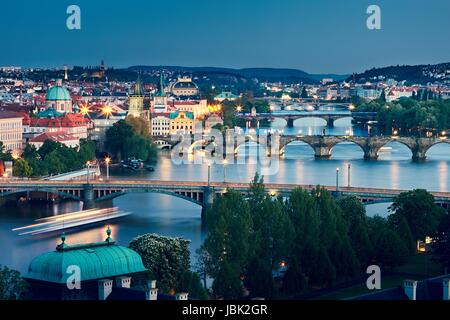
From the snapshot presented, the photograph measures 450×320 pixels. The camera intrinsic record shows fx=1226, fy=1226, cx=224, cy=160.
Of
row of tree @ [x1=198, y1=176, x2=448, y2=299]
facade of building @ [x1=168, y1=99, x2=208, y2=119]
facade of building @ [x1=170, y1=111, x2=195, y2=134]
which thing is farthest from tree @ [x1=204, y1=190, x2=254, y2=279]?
facade of building @ [x1=168, y1=99, x2=208, y2=119]

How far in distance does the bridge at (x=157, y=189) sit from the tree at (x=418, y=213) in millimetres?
2613

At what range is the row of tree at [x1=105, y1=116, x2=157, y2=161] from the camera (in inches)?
1283

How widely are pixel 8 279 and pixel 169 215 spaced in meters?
8.33

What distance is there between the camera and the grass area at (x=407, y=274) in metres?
13.2

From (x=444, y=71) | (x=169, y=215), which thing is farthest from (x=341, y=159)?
(x=444, y=71)

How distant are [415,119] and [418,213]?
28.0 m

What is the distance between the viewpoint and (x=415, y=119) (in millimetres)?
43781

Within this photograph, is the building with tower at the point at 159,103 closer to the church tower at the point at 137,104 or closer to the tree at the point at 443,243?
the church tower at the point at 137,104

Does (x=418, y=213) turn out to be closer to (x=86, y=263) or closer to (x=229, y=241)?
(x=229, y=241)

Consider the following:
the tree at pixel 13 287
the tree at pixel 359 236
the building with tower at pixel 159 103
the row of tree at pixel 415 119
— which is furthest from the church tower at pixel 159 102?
the tree at pixel 13 287

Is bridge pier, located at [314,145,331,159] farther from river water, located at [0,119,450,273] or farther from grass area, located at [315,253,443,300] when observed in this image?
grass area, located at [315,253,443,300]

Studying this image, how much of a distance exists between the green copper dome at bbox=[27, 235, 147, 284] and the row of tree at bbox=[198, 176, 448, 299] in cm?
150

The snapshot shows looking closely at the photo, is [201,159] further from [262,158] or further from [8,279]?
[8,279]
